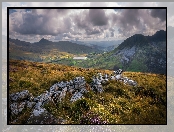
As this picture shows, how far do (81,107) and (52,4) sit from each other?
404 centimetres

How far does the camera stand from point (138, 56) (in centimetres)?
1138

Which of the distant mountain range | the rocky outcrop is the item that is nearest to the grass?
the rocky outcrop

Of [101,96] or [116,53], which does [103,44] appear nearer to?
[116,53]

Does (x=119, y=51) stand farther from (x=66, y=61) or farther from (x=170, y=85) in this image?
(x=170, y=85)

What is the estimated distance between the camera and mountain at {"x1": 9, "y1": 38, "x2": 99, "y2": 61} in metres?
10.9

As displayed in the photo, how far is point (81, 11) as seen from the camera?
11008 mm

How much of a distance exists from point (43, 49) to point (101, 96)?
9.51 feet

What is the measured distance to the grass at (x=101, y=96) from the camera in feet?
35.2

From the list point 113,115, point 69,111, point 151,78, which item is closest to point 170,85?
point 151,78

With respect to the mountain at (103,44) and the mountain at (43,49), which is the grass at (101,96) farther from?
the mountain at (103,44)

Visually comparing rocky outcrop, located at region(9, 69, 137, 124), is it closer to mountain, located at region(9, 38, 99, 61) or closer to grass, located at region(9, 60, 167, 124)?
grass, located at region(9, 60, 167, 124)

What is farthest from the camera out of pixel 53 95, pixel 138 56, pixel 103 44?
pixel 103 44

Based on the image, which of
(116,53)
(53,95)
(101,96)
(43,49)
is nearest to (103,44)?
(116,53)

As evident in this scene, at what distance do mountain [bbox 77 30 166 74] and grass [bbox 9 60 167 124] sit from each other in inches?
10.9
